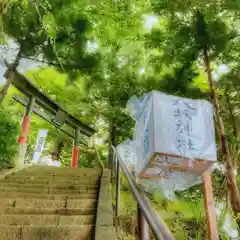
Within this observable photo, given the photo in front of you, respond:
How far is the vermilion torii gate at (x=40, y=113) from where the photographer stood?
31.9ft

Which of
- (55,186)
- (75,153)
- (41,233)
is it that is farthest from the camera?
(75,153)

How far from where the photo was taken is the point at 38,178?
6.55m

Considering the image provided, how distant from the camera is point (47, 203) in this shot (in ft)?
14.7

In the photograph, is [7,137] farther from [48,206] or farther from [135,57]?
[135,57]

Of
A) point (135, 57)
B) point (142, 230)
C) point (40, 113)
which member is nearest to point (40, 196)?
point (142, 230)

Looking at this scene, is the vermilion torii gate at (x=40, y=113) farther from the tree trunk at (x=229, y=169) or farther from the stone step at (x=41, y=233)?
the tree trunk at (x=229, y=169)

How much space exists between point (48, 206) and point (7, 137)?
433 cm

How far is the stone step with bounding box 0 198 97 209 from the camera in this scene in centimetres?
445

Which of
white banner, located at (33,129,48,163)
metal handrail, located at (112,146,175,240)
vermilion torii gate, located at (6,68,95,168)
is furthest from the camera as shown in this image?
white banner, located at (33,129,48,163)

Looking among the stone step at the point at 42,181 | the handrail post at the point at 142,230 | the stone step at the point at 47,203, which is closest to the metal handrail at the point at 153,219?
the handrail post at the point at 142,230

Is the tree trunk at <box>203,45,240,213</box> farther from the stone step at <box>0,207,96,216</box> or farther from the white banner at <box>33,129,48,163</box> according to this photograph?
the white banner at <box>33,129,48,163</box>

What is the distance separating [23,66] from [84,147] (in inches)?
293

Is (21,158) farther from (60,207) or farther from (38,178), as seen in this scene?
(60,207)

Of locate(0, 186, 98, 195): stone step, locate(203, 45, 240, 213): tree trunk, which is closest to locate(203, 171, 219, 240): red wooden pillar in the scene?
locate(203, 45, 240, 213): tree trunk
